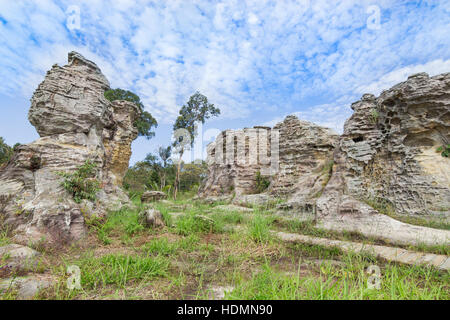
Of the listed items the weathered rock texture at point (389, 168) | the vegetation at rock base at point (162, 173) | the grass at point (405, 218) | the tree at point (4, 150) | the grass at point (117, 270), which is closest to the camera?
the grass at point (117, 270)

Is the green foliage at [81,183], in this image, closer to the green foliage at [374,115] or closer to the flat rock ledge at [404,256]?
the flat rock ledge at [404,256]

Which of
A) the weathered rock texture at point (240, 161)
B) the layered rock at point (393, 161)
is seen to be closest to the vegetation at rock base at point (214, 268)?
the layered rock at point (393, 161)

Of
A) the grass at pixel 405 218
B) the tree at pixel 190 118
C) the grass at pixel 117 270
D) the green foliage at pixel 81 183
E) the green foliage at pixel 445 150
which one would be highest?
the tree at pixel 190 118

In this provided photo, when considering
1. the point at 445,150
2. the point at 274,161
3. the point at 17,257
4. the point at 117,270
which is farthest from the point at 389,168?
the point at 17,257

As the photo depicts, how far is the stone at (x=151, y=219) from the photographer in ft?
13.2

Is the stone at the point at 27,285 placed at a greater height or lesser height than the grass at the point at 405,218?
lesser

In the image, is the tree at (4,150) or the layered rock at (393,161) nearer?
the layered rock at (393,161)

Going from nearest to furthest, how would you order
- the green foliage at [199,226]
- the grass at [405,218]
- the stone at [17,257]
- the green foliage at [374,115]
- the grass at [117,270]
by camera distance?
the grass at [117,270] → the stone at [17,257] → the green foliage at [199,226] → the grass at [405,218] → the green foliage at [374,115]

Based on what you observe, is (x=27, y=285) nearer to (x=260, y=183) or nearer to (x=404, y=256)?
(x=404, y=256)

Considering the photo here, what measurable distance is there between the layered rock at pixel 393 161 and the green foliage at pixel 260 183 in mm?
5146
